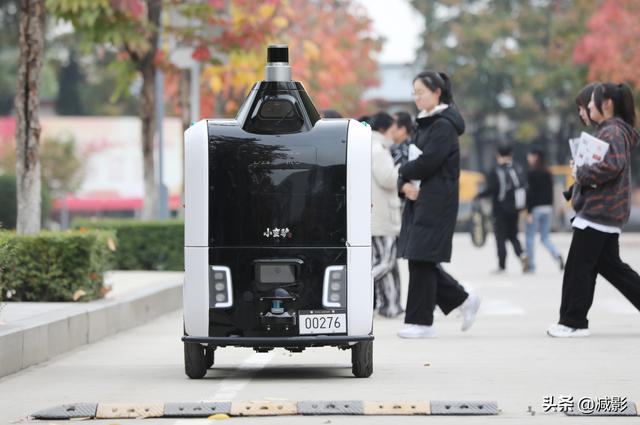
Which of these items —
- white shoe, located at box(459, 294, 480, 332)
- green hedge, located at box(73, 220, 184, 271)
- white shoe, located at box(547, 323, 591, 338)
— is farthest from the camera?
green hedge, located at box(73, 220, 184, 271)

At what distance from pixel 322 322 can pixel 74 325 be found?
385cm

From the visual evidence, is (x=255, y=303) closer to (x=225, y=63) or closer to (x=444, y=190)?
(x=444, y=190)

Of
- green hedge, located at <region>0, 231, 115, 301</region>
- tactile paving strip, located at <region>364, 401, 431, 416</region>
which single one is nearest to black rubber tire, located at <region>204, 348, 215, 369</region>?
tactile paving strip, located at <region>364, 401, 431, 416</region>

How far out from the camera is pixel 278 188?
34.9 feet

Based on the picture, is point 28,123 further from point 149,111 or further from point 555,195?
point 555,195

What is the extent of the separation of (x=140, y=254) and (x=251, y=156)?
13.1 m

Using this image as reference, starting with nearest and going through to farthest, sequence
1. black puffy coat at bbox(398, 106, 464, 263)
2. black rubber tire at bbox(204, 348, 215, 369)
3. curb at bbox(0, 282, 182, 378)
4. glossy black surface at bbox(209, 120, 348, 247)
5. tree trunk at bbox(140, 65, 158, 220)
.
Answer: glossy black surface at bbox(209, 120, 348, 247) < black rubber tire at bbox(204, 348, 215, 369) < curb at bbox(0, 282, 182, 378) < black puffy coat at bbox(398, 106, 464, 263) < tree trunk at bbox(140, 65, 158, 220)

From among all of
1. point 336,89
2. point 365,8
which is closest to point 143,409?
point 336,89

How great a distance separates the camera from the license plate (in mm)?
10656

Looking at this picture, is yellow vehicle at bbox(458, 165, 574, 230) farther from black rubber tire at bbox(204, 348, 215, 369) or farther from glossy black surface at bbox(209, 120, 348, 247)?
glossy black surface at bbox(209, 120, 348, 247)

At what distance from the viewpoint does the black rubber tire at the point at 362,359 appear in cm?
1091

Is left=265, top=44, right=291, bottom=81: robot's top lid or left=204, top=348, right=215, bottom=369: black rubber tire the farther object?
left=204, top=348, right=215, bottom=369: black rubber tire

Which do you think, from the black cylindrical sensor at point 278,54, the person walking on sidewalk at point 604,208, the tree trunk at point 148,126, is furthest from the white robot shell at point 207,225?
the tree trunk at point 148,126

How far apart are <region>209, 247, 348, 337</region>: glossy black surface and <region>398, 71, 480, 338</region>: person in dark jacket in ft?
10.9
